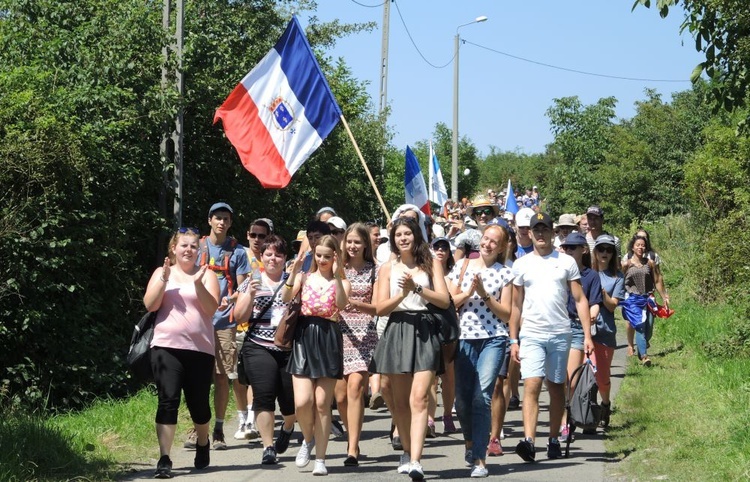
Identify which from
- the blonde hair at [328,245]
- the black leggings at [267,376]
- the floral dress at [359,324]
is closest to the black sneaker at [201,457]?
the black leggings at [267,376]

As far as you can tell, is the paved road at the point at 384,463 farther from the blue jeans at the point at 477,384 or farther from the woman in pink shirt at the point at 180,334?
the woman in pink shirt at the point at 180,334

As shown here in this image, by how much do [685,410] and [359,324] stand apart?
11.4ft

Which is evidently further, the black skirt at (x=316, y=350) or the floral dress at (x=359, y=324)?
the floral dress at (x=359, y=324)

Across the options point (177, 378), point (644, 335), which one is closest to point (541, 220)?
point (177, 378)

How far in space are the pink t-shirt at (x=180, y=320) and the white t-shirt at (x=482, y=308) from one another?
191 cm

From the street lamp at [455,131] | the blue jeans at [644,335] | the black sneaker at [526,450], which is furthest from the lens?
the street lamp at [455,131]

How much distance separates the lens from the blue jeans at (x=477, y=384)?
8352 millimetres

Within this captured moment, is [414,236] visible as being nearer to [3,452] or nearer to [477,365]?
[477,365]

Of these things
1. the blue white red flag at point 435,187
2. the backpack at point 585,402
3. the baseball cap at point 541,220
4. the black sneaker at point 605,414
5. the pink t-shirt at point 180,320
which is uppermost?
the blue white red flag at point 435,187

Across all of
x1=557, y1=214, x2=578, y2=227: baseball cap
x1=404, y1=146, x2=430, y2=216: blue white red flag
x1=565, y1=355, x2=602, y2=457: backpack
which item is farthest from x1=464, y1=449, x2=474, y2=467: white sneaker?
x1=404, y1=146, x2=430, y2=216: blue white red flag

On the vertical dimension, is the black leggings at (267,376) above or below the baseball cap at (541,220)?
below

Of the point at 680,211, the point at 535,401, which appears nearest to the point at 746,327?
the point at 535,401

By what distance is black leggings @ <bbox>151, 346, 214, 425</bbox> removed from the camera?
818 cm

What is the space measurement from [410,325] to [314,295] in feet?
2.58
